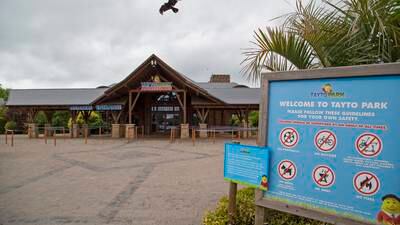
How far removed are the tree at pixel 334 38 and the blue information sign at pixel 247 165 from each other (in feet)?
4.30

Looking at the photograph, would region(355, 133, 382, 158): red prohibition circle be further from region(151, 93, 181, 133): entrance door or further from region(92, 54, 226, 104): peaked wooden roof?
region(151, 93, 181, 133): entrance door

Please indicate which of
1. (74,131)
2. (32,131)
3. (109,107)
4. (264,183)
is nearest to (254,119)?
(109,107)

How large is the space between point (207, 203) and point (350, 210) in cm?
298

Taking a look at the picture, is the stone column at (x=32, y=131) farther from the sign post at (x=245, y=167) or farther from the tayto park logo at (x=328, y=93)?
the tayto park logo at (x=328, y=93)

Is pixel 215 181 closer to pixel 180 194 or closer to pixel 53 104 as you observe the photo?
pixel 180 194

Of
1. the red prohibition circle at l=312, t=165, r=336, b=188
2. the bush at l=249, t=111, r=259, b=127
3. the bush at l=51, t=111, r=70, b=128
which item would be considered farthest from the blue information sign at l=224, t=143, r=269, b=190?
the bush at l=51, t=111, r=70, b=128

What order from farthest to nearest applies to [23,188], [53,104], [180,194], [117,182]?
[53,104] < [117,182] < [23,188] < [180,194]

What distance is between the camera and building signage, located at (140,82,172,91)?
18406mm

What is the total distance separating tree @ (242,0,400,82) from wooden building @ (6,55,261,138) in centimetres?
1421

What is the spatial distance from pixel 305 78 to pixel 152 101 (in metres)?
20.2

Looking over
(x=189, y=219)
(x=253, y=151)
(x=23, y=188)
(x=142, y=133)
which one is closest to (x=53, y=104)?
(x=142, y=133)

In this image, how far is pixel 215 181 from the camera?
6.74 metres

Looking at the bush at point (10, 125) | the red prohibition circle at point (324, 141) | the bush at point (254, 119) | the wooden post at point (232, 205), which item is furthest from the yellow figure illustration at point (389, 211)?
the bush at point (10, 125)

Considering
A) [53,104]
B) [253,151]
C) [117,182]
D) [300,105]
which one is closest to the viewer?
[300,105]
